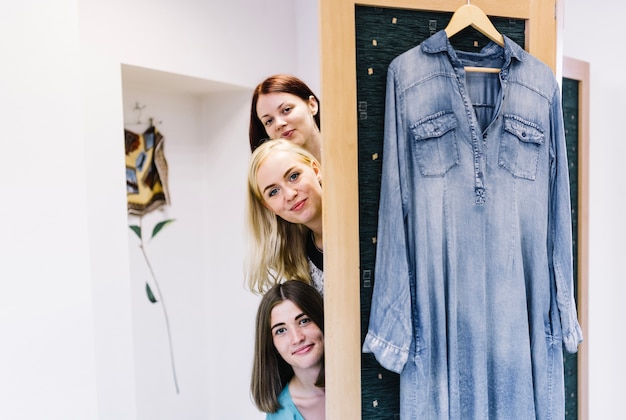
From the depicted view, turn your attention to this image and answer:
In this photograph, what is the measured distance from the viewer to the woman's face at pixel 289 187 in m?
1.10

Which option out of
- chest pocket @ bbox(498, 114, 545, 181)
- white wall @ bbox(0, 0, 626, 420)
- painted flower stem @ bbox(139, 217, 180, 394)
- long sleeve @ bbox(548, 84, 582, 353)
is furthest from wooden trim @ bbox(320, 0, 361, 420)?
painted flower stem @ bbox(139, 217, 180, 394)

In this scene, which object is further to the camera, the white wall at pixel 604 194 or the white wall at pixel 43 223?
the white wall at pixel 604 194

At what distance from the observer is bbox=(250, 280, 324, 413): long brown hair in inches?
45.3

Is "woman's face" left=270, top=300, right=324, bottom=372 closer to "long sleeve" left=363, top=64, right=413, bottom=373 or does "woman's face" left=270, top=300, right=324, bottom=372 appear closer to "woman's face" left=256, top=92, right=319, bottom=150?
"long sleeve" left=363, top=64, right=413, bottom=373

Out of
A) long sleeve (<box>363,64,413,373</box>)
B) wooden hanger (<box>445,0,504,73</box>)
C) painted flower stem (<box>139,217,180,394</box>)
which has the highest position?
wooden hanger (<box>445,0,504,73</box>)

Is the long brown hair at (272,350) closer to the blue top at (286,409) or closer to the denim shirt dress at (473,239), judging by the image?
the blue top at (286,409)

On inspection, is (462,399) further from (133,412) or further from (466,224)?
(133,412)

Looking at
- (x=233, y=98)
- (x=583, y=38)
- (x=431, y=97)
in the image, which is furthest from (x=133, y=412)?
(x=583, y=38)

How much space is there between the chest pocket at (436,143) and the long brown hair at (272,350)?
1.23 feet

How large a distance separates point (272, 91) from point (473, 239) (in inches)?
21.9

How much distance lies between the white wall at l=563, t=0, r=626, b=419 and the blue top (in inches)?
48.5

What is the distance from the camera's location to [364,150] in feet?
3.43

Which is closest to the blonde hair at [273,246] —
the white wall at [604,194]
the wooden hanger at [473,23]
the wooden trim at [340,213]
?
the wooden trim at [340,213]

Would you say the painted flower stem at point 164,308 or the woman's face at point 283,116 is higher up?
the woman's face at point 283,116
